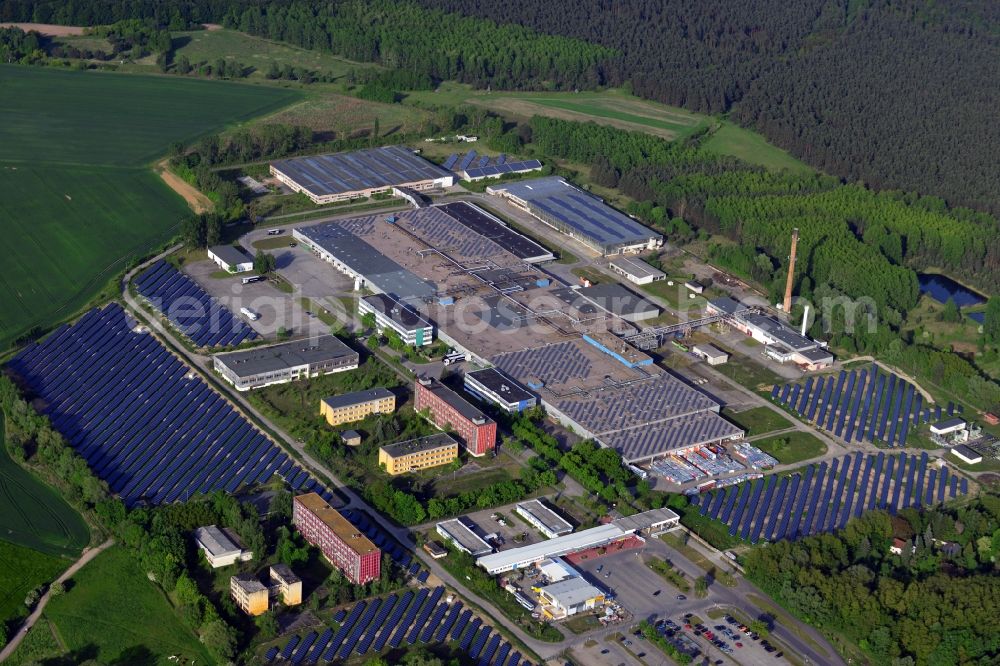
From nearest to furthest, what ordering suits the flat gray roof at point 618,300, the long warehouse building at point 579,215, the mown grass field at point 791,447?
1. the mown grass field at point 791,447
2. the flat gray roof at point 618,300
3. the long warehouse building at point 579,215

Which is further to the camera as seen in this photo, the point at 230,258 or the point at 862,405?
the point at 230,258

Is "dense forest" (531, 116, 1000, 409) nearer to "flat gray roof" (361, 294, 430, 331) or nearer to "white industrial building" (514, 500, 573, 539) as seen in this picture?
"flat gray roof" (361, 294, 430, 331)

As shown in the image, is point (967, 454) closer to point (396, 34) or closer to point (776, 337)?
point (776, 337)

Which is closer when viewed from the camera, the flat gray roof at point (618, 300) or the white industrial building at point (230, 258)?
the flat gray roof at point (618, 300)

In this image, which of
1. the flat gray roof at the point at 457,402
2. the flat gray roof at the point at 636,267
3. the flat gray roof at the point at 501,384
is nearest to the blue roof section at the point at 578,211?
the flat gray roof at the point at 636,267

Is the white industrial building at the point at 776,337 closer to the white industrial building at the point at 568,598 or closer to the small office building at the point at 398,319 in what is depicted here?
the small office building at the point at 398,319

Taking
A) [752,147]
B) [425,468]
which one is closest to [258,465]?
[425,468]

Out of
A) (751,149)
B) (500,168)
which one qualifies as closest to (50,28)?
(500,168)
